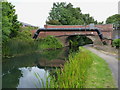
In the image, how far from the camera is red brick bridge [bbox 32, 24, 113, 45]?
25.2 m

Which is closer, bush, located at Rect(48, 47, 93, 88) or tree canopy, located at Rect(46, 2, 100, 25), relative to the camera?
bush, located at Rect(48, 47, 93, 88)

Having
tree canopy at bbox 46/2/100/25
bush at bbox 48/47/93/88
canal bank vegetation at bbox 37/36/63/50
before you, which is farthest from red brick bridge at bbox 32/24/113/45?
bush at bbox 48/47/93/88

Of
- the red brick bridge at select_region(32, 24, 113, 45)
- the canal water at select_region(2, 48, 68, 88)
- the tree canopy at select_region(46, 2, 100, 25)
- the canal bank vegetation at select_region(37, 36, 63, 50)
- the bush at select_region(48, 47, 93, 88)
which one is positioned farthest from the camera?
the tree canopy at select_region(46, 2, 100, 25)

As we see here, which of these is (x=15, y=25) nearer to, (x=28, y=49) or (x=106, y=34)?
(x=28, y=49)

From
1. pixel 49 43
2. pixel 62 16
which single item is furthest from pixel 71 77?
pixel 62 16

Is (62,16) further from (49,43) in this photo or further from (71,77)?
(71,77)

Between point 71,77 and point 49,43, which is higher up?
point 49,43

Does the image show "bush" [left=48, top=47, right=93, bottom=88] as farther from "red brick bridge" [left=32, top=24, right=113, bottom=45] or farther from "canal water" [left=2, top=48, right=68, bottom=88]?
"red brick bridge" [left=32, top=24, right=113, bottom=45]

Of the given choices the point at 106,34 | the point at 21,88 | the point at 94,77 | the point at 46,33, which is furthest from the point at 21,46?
the point at 106,34

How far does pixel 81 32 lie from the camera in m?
25.6

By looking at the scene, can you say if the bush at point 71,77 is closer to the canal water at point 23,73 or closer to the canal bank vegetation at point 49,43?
the canal water at point 23,73

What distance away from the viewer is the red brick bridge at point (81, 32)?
25203 millimetres

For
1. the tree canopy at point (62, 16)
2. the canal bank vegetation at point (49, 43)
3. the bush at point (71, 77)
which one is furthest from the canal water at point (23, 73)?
the tree canopy at point (62, 16)

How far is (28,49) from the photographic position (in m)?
15.1
